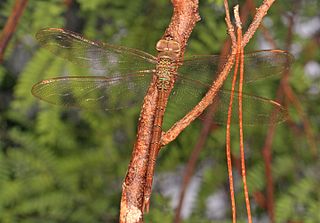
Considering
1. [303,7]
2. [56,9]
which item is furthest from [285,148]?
[56,9]

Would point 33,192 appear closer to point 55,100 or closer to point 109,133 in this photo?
point 109,133

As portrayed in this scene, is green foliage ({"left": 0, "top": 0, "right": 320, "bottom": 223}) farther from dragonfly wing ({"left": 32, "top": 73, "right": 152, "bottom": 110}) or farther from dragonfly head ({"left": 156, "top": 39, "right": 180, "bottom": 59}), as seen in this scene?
dragonfly head ({"left": 156, "top": 39, "right": 180, "bottom": 59})

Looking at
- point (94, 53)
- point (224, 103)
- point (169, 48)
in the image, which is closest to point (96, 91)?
point (94, 53)

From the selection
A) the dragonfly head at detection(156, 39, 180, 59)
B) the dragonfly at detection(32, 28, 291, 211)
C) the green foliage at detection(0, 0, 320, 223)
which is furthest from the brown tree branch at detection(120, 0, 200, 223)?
the green foliage at detection(0, 0, 320, 223)

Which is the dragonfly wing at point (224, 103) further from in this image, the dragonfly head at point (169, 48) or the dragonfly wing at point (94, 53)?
the dragonfly head at point (169, 48)

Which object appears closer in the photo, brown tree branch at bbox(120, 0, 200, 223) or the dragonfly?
brown tree branch at bbox(120, 0, 200, 223)

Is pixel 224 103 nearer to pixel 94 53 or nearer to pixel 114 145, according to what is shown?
pixel 94 53
